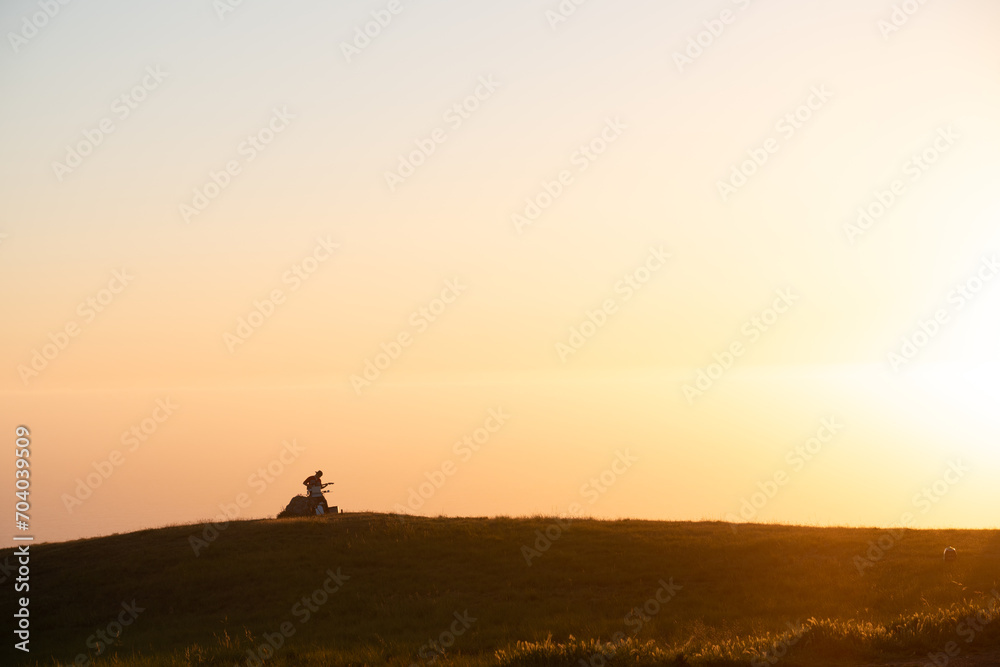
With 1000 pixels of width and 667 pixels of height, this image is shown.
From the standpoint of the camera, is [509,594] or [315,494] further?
[315,494]

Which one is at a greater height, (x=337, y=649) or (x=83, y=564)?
(x=83, y=564)

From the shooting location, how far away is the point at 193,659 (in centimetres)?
1855

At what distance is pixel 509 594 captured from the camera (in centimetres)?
2417

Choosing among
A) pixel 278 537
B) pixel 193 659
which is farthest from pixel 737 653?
pixel 278 537

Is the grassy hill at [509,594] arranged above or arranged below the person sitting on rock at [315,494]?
Answer: below

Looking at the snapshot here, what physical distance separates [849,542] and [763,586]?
6.06m

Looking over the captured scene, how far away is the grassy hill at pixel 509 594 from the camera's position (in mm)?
14492

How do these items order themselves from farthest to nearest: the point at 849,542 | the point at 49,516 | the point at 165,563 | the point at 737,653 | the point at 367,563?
the point at 49,516, the point at 165,563, the point at 367,563, the point at 849,542, the point at 737,653

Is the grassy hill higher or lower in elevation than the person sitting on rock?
lower

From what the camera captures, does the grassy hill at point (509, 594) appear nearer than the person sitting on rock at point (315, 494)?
Yes

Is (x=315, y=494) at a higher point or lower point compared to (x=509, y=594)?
higher

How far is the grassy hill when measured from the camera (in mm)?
14492

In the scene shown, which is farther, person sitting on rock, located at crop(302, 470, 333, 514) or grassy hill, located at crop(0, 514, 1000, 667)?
person sitting on rock, located at crop(302, 470, 333, 514)

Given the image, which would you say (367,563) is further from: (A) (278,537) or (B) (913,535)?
(B) (913,535)
